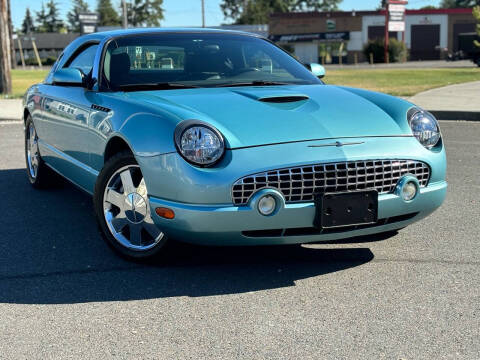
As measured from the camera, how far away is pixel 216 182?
3.58m

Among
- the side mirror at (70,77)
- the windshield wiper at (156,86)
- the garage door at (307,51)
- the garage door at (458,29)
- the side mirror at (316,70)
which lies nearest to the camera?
the windshield wiper at (156,86)

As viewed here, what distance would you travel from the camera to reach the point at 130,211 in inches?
164

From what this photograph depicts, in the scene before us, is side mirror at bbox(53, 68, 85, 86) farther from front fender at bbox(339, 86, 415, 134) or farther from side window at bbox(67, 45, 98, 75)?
front fender at bbox(339, 86, 415, 134)

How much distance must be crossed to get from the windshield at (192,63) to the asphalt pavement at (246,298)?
1.18 m

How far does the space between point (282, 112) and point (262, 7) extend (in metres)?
123

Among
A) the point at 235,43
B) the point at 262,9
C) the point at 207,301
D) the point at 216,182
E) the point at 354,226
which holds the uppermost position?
the point at 262,9

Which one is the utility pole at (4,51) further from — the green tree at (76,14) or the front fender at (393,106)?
the green tree at (76,14)

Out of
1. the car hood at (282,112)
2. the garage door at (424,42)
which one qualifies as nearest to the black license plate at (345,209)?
the car hood at (282,112)

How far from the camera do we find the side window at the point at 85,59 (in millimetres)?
5488

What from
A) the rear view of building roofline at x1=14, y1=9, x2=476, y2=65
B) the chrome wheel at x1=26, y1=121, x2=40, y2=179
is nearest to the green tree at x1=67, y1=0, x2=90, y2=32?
the rear view of building roofline at x1=14, y1=9, x2=476, y2=65

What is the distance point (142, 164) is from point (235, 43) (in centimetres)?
183

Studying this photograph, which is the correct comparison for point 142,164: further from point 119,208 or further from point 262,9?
point 262,9

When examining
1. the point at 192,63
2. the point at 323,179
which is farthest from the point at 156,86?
the point at 323,179

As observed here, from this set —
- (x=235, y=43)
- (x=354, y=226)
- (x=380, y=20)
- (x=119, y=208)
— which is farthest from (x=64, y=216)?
(x=380, y=20)
